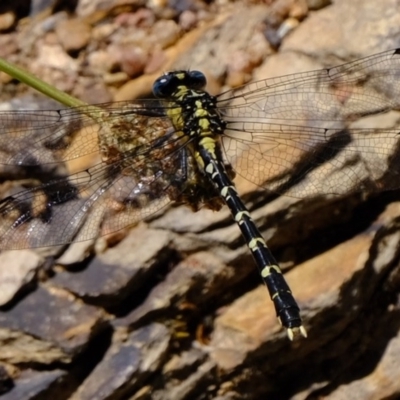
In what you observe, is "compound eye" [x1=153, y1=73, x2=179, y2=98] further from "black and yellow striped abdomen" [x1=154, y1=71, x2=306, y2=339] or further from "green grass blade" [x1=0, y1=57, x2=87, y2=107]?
"green grass blade" [x1=0, y1=57, x2=87, y2=107]

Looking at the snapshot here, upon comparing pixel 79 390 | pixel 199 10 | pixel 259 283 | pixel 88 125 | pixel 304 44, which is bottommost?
pixel 79 390

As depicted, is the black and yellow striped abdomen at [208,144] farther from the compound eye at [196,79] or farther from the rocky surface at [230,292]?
the rocky surface at [230,292]

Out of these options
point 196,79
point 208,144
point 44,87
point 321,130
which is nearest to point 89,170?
point 44,87

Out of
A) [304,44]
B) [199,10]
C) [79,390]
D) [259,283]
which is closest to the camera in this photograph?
[79,390]

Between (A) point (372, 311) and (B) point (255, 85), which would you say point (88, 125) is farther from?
(A) point (372, 311)

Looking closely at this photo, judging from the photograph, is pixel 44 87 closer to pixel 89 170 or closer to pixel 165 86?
pixel 89 170

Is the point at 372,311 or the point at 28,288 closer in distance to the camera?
the point at 28,288

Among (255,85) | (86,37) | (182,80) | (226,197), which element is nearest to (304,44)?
(255,85)
